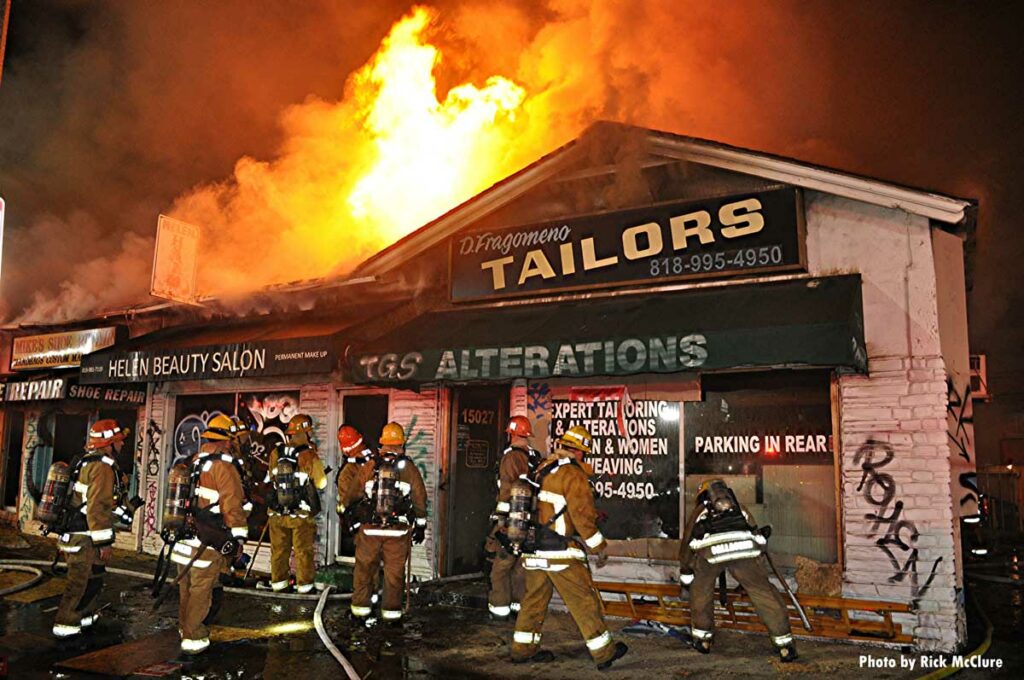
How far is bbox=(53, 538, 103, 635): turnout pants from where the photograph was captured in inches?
270

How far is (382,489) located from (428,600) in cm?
180

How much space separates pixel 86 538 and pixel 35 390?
278 inches

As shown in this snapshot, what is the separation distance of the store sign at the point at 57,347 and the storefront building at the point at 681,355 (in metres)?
4.16

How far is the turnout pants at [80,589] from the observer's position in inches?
270

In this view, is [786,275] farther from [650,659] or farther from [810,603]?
[650,659]

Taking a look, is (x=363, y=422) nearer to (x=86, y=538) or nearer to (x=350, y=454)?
(x=350, y=454)

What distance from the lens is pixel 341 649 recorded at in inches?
264

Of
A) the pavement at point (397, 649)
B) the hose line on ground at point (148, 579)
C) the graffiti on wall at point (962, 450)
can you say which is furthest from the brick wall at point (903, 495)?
the hose line on ground at point (148, 579)

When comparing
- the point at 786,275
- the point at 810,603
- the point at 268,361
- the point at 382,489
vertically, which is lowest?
the point at 810,603

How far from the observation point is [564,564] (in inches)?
239

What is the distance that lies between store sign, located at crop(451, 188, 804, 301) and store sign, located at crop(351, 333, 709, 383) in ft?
4.32

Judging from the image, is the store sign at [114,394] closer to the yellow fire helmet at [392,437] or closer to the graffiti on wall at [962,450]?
the yellow fire helmet at [392,437]

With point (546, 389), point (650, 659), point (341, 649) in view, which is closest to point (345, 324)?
point (546, 389)

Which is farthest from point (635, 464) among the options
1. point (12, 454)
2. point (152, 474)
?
point (12, 454)
